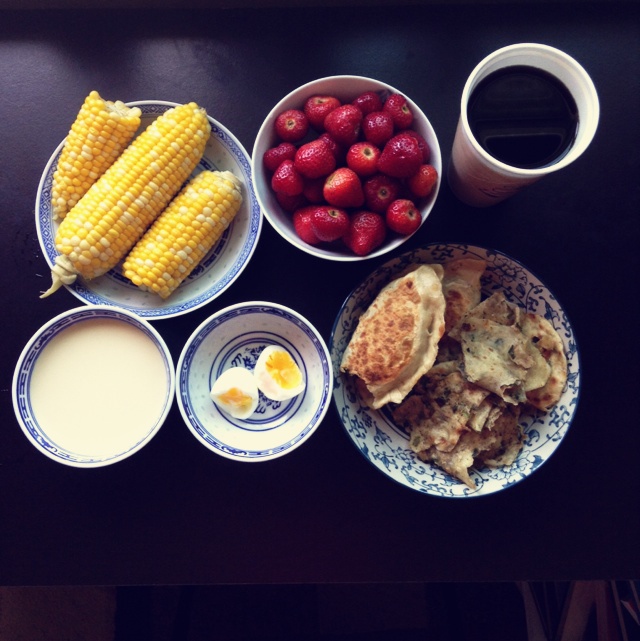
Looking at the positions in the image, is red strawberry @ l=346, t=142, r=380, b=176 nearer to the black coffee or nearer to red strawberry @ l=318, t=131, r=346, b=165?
red strawberry @ l=318, t=131, r=346, b=165

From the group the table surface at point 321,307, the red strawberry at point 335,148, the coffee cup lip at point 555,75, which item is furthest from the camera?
the table surface at point 321,307

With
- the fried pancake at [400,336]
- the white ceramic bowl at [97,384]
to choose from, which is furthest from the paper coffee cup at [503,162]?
the white ceramic bowl at [97,384]

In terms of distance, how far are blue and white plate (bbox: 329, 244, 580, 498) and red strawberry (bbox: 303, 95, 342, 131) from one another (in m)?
0.32

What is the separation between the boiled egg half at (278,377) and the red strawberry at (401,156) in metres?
0.45

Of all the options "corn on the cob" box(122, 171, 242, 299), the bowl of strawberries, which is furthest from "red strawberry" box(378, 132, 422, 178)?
"corn on the cob" box(122, 171, 242, 299)

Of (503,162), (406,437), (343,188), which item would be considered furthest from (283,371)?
(503,162)

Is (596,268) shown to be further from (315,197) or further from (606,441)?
(315,197)

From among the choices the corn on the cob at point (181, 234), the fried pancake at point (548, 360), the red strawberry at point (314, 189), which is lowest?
the fried pancake at point (548, 360)

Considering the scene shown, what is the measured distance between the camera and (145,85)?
4.37ft

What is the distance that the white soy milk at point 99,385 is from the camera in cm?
120

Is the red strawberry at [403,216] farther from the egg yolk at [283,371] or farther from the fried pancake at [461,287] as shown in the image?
the egg yolk at [283,371]

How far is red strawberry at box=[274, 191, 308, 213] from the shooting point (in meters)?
1.17

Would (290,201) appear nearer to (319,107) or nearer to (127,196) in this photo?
(319,107)

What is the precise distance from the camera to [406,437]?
4.01ft
